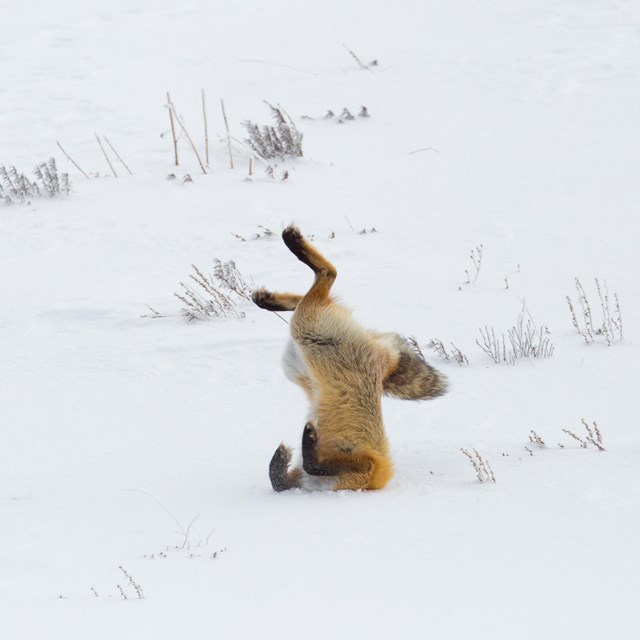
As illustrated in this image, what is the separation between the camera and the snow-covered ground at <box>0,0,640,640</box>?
3.56 meters

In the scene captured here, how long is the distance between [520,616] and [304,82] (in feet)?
33.7

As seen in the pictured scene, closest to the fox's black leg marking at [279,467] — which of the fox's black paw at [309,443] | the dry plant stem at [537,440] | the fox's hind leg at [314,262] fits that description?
the fox's black paw at [309,443]

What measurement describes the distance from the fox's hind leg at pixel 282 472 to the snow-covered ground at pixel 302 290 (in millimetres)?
64

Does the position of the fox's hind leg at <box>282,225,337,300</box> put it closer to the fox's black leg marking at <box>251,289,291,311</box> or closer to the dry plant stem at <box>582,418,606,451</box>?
the fox's black leg marking at <box>251,289,291,311</box>

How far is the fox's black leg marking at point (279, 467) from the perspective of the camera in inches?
183

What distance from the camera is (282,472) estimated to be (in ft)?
15.3

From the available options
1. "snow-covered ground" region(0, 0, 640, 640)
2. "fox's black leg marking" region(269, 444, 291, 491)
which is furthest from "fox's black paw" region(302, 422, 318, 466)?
"snow-covered ground" region(0, 0, 640, 640)

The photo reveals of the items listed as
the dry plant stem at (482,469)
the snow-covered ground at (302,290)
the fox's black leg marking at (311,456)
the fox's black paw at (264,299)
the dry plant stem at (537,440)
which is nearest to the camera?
the snow-covered ground at (302,290)

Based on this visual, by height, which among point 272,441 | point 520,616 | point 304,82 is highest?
point 304,82

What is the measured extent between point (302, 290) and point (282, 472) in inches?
126

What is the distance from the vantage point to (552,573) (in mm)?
3494

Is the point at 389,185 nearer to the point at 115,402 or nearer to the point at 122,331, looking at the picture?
the point at 122,331

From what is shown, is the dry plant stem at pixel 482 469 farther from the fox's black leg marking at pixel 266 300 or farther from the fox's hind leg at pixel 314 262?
the fox's black leg marking at pixel 266 300

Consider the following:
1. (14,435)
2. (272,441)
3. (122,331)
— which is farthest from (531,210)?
(14,435)
